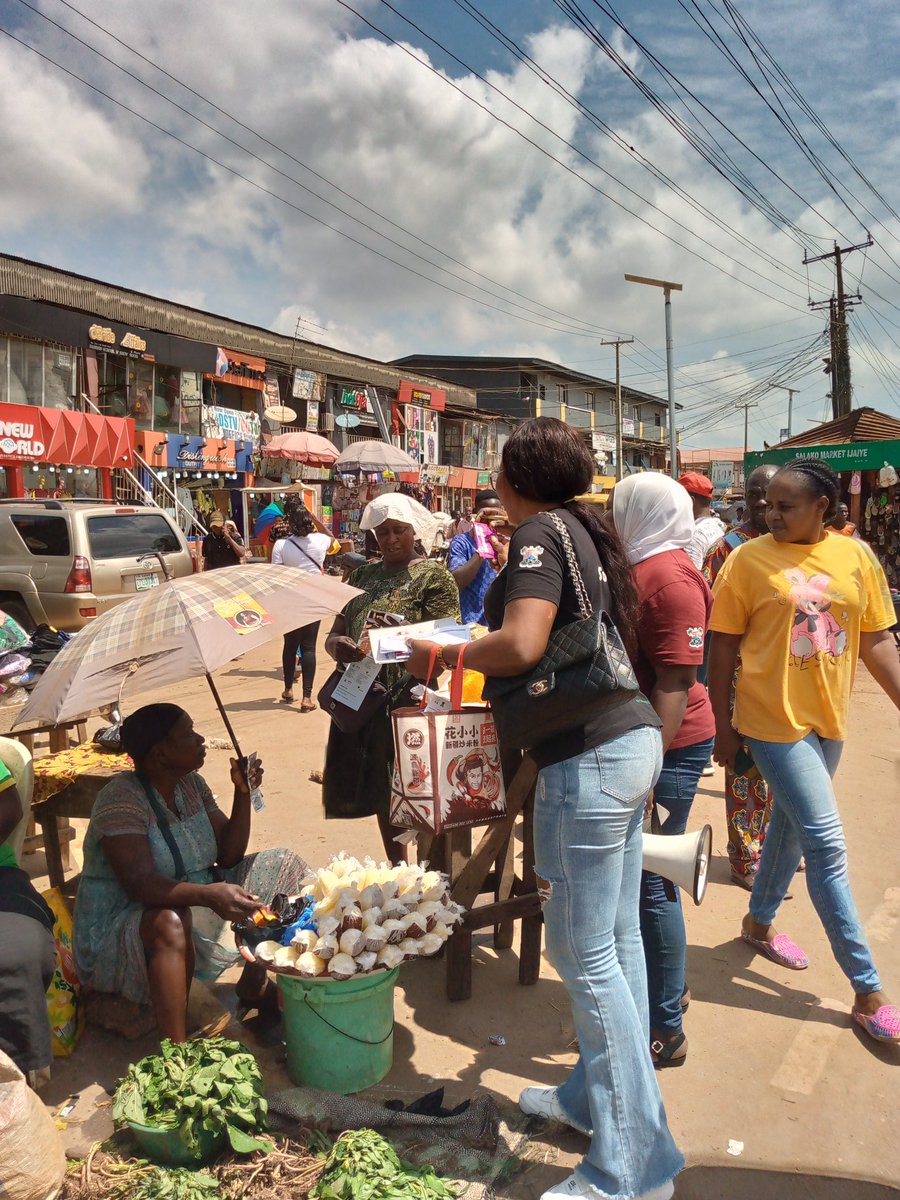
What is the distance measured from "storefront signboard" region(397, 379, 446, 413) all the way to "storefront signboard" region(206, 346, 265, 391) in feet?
24.4

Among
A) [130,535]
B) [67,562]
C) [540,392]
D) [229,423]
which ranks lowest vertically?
[67,562]

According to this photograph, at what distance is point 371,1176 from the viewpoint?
6.91 feet

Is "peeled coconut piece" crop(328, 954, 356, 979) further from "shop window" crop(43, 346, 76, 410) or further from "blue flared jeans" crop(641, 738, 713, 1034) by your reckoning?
"shop window" crop(43, 346, 76, 410)

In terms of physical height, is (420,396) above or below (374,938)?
above

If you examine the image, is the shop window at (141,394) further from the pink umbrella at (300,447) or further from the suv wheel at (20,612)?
the suv wheel at (20,612)

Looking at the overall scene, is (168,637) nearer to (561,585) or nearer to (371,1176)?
(561,585)

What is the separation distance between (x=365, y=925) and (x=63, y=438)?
14.6 m

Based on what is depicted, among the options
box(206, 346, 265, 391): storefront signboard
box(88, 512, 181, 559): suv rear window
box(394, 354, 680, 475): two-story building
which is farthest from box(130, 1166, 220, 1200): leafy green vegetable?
box(394, 354, 680, 475): two-story building

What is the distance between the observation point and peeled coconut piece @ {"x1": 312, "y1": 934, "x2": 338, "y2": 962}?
2.46m

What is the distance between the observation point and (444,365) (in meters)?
42.1

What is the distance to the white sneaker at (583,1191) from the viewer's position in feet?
6.72

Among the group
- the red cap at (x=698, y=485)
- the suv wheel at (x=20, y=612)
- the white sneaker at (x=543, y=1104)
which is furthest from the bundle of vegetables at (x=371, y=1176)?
the suv wheel at (x=20, y=612)

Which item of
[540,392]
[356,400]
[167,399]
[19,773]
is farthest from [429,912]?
[540,392]

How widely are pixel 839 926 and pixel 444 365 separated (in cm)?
4140
